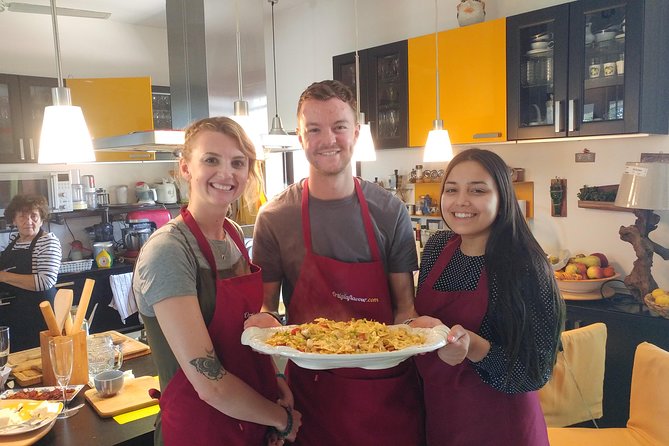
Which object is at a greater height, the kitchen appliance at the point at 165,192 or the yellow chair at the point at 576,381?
the kitchen appliance at the point at 165,192

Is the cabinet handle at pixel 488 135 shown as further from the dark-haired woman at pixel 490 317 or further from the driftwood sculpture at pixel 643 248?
the dark-haired woman at pixel 490 317

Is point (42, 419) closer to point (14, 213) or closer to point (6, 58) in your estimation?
point (14, 213)

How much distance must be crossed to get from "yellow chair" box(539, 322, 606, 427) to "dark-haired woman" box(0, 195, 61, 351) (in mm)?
3176

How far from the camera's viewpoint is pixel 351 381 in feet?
5.00

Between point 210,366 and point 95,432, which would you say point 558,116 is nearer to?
point 210,366

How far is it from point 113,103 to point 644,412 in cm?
428

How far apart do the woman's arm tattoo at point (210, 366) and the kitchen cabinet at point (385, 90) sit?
9.60ft

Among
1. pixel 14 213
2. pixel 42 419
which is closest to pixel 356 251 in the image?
pixel 42 419

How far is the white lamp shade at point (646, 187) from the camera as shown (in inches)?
105

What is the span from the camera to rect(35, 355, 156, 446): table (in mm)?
1552

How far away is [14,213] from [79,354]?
90.6 inches

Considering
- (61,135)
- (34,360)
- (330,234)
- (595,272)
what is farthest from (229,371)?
(595,272)

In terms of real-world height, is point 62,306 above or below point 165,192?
below

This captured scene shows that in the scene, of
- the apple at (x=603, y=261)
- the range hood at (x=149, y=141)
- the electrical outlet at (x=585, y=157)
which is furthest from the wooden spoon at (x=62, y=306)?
the electrical outlet at (x=585, y=157)
